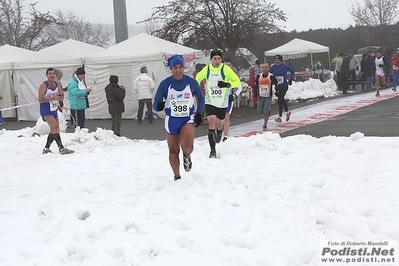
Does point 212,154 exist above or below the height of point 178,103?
below

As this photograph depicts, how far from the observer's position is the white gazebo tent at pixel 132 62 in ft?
58.2

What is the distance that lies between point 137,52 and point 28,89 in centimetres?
538

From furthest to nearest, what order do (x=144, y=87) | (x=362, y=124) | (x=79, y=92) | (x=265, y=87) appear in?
(x=144, y=87), (x=362, y=124), (x=79, y=92), (x=265, y=87)

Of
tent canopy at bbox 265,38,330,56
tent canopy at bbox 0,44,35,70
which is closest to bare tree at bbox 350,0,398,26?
tent canopy at bbox 265,38,330,56

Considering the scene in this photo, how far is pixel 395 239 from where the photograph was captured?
4559 millimetres

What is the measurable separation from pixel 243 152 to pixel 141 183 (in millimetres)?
2608

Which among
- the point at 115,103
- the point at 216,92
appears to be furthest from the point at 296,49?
the point at 216,92

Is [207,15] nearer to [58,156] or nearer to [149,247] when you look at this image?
[58,156]


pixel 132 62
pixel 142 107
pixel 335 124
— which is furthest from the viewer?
pixel 132 62

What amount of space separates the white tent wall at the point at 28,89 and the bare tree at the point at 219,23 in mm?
6364

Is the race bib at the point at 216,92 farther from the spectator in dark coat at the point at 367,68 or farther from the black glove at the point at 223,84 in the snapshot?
the spectator in dark coat at the point at 367,68

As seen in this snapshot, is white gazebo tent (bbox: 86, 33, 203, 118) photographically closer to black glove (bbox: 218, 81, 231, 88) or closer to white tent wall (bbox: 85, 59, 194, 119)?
white tent wall (bbox: 85, 59, 194, 119)

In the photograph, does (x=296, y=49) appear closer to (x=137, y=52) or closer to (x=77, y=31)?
(x=137, y=52)

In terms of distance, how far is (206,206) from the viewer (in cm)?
571
